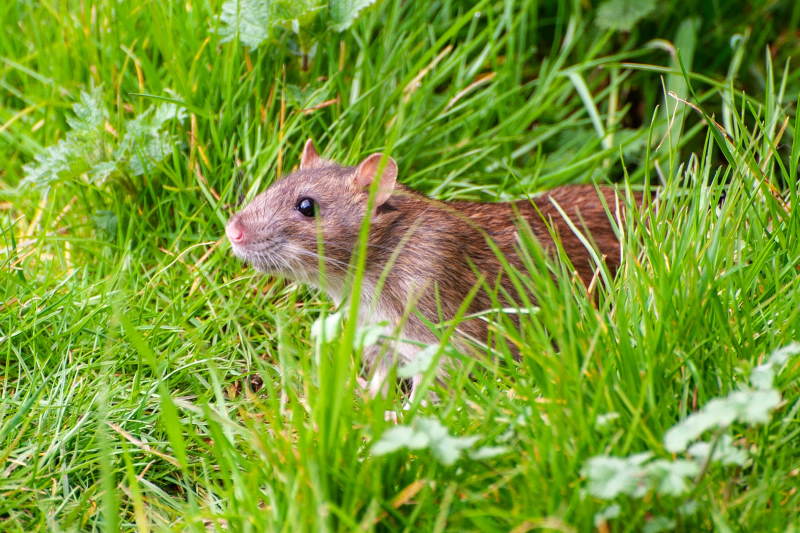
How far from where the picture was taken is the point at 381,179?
156 inches

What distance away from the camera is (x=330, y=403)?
2.55m

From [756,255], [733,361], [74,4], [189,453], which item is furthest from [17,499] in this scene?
[74,4]

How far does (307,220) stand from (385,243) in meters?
0.33

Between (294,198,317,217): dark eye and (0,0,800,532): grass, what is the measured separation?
1.31 feet

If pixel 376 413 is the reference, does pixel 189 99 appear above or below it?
above

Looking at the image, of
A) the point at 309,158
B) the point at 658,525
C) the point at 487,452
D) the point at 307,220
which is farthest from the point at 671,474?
the point at 309,158

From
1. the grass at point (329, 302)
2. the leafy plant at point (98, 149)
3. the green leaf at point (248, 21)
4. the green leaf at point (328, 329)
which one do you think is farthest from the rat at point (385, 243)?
the green leaf at point (328, 329)

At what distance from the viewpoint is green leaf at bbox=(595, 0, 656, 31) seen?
5.23 metres

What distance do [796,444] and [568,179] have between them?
99.1 inches

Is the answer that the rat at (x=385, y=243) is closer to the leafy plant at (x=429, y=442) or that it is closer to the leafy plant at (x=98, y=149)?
the leafy plant at (x=98, y=149)

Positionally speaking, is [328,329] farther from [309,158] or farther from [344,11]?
[344,11]

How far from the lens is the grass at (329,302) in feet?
8.48

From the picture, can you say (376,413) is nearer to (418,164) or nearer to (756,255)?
(756,255)

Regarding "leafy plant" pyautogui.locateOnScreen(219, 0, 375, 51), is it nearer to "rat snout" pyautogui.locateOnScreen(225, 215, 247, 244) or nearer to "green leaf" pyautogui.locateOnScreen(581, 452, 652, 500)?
"rat snout" pyautogui.locateOnScreen(225, 215, 247, 244)
